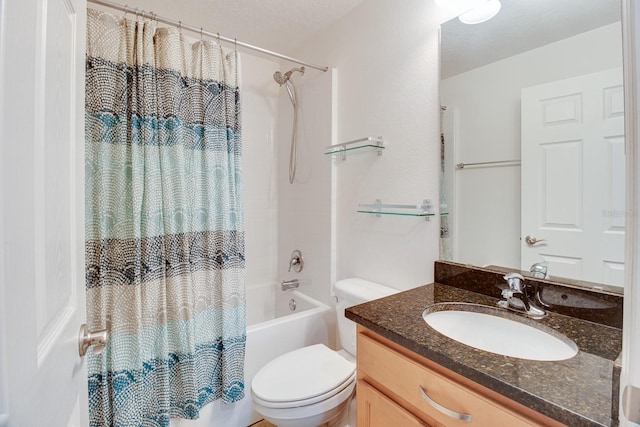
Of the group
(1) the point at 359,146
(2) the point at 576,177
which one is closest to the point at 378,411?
(2) the point at 576,177

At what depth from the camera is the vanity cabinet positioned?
0.62 meters

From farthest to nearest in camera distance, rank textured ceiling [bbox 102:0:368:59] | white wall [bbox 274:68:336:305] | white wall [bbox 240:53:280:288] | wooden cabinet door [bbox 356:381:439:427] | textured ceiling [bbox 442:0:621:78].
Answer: white wall [bbox 240:53:280:288], white wall [bbox 274:68:336:305], textured ceiling [bbox 102:0:368:59], textured ceiling [bbox 442:0:621:78], wooden cabinet door [bbox 356:381:439:427]

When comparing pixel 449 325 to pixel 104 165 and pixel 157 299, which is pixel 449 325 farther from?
pixel 104 165

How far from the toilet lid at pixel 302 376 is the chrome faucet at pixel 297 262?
2.58 ft

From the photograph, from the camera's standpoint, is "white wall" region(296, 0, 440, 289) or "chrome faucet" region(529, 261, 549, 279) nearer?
"chrome faucet" region(529, 261, 549, 279)

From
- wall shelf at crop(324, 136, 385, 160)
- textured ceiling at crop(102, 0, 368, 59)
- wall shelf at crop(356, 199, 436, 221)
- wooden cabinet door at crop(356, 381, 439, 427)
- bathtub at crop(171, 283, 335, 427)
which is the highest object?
textured ceiling at crop(102, 0, 368, 59)

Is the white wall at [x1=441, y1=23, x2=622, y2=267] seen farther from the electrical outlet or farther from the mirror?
the electrical outlet

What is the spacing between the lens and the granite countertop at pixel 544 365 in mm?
522

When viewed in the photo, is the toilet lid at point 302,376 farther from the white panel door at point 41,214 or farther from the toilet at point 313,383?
the white panel door at point 41,214

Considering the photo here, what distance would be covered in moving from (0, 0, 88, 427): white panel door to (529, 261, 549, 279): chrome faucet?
1318 mm

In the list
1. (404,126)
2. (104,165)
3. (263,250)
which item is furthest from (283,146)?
(104,165)

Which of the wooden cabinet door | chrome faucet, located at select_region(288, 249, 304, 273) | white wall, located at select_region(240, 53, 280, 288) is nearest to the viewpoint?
the wooden cabinet door

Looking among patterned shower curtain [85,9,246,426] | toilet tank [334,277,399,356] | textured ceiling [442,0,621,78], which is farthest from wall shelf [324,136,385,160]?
toilet tank [334,277,399,356]

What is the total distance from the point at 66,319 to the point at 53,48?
50cm
